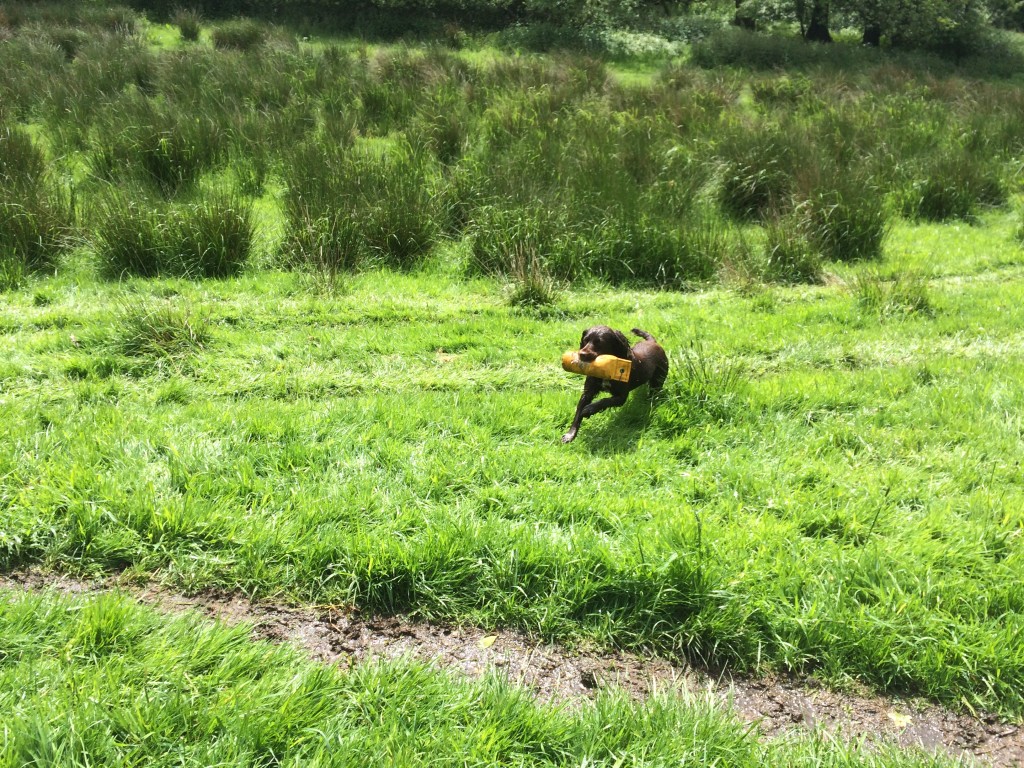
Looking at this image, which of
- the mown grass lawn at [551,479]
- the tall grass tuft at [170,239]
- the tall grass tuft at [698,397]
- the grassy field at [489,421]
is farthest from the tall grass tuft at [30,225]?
the tall grass tuft at [698,397]

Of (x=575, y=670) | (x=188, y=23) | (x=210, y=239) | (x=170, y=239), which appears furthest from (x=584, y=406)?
(x=188, y=23)

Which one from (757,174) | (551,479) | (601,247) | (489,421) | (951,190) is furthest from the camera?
(951,190)

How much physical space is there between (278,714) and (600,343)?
212 cm

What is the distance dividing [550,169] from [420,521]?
211 inches

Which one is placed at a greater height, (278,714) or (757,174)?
(757,174)

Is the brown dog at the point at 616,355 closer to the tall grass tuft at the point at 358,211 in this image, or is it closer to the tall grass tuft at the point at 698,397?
the tall grass tuft at the point at 698,397

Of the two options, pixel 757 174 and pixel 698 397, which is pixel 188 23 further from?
pixel 698 397

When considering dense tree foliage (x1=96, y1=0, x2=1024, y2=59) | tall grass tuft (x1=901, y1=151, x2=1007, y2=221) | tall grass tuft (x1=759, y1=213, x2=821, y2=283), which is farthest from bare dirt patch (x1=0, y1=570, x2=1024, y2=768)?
dense tree foliage (x1=96, y1=0, x2=1024, y2=59)

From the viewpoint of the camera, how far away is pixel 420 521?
110 inches

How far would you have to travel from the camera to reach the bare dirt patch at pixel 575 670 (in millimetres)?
2121

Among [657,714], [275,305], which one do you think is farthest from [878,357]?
[275,305]

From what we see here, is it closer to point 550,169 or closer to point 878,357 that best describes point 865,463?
point 878,357

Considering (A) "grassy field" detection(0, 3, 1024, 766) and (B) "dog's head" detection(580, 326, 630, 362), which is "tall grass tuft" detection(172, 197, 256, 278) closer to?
(A) "grassy field" detection(0, 3, 1024, 766)

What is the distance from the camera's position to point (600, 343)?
11.0 feet
